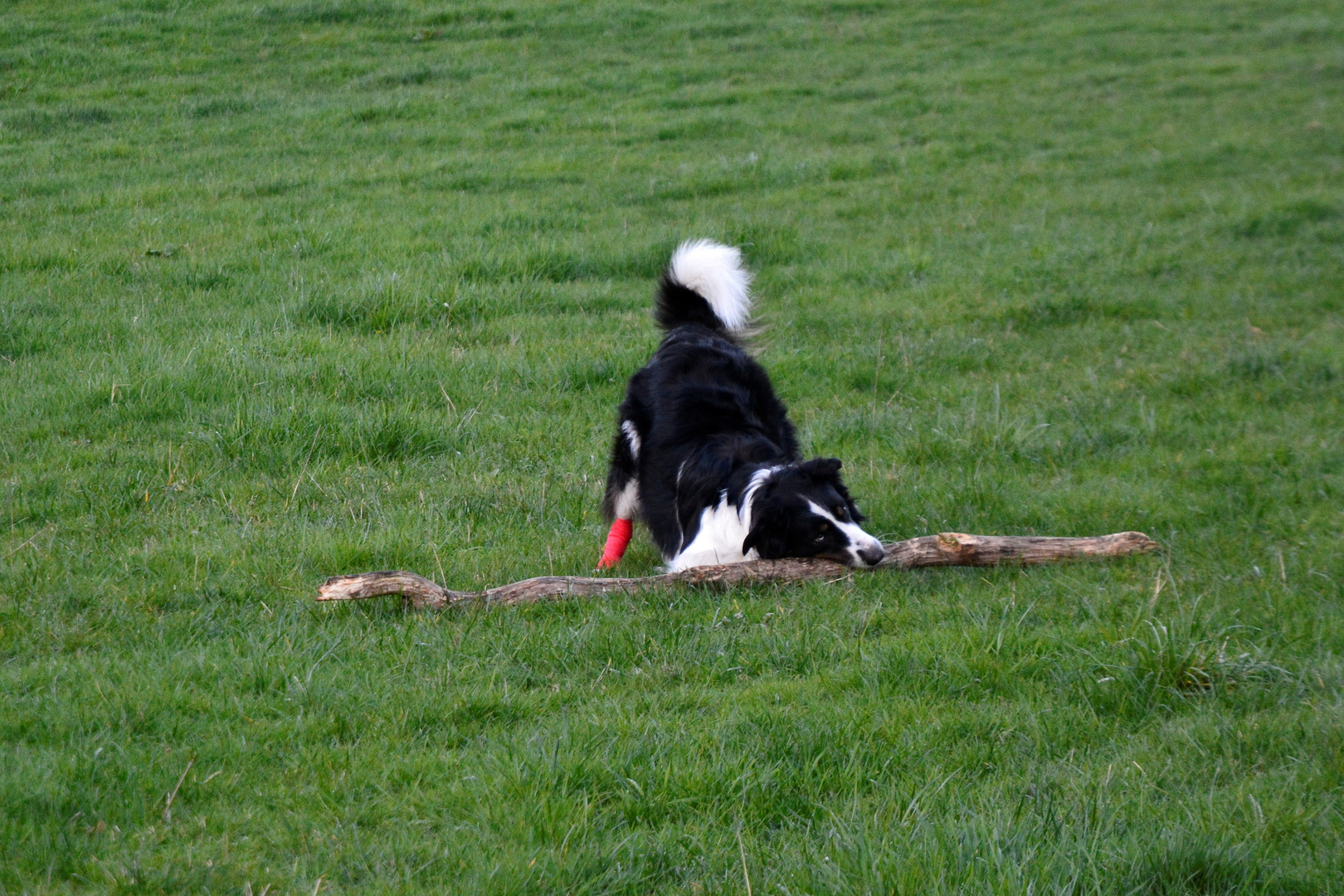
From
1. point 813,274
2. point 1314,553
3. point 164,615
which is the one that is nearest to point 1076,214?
point 813,274

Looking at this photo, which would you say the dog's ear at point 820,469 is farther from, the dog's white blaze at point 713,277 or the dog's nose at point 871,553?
the dog's white blaze at point 713,277

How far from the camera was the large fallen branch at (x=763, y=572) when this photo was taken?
479cm

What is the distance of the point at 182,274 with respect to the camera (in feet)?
31.8

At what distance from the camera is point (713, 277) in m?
7.23

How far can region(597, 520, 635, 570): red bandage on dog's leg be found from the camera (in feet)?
18.8

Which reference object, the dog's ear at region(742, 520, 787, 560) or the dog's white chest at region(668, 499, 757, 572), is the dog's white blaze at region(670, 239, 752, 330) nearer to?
the dog's white chest at region(668, 499, 757, 572)

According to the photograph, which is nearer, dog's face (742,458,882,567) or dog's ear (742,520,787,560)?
dog's face (742,458,882,567)

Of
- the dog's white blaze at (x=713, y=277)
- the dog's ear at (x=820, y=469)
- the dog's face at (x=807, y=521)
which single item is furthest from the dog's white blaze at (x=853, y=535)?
the dog's white blaze at (x=713, y=277)

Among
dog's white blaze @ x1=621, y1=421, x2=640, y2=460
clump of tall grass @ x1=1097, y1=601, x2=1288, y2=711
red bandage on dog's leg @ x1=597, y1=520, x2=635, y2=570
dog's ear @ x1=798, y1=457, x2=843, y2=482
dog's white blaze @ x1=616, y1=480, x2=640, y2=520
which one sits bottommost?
red bandage on dog's leg @ x1=597, y1=520, x2=635, y2=570

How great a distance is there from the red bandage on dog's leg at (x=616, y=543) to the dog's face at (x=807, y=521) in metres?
0.68

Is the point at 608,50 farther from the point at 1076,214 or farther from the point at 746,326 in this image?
the point at 746,326

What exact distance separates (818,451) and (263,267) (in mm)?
5268

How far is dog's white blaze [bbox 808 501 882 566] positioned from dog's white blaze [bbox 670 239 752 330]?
2.27 metres

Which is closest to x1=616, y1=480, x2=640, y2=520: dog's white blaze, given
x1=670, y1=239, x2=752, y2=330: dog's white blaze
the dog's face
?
the dog's face
